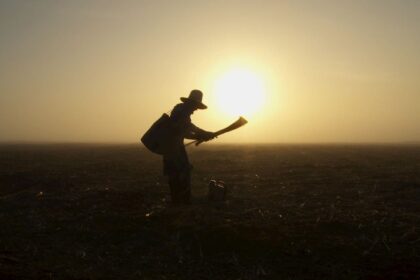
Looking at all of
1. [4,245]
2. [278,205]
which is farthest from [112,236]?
[278,205]

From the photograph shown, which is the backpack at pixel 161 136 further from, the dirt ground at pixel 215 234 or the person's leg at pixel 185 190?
the dirt ground at pixel 215 234

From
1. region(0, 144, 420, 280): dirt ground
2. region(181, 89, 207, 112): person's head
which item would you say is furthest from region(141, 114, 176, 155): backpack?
region(0, 144, 420, 280): dirt ground

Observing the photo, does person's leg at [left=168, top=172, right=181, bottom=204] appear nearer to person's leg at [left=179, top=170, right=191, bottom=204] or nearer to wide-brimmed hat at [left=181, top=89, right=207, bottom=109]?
person's leg at [left=179, top=170, right=191, bottom=204]

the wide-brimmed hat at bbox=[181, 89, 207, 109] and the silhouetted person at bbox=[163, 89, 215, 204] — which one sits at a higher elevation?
the wide-brimmed hat at bbox=[181, 89, 207, 109]

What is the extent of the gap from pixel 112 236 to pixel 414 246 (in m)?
6.23

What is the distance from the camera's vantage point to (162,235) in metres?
12.3

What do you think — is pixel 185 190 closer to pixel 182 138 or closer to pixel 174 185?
pixel 174 185

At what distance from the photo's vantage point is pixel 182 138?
1580cm

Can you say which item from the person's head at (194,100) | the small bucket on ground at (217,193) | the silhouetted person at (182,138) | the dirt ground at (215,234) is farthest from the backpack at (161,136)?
the small bucket on ground at (217,193)

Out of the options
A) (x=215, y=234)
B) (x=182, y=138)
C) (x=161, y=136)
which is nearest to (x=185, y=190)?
(x=182, y=138)

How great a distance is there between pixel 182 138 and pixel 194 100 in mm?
1155

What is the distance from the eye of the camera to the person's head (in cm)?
1538

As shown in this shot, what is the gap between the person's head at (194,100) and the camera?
15.4 m

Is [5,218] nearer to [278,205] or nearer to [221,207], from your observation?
[221,207]
